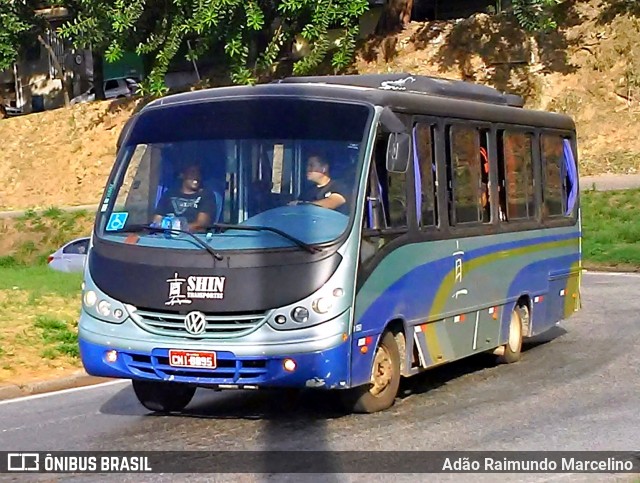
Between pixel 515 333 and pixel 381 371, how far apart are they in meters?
3.39

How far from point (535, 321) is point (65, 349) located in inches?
201

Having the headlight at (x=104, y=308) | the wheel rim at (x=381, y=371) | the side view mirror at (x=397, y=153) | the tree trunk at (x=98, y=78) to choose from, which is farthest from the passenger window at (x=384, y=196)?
the tree trunk at (x=98, y=78)

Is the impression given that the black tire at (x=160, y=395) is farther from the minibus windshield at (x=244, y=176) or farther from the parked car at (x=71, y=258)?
the parked car at (x=71, y=258)

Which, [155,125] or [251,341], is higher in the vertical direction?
[155,125]

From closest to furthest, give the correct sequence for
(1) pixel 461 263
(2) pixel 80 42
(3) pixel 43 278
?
1. (1) pixel 461 263
2. (3) pixel 43 278
3. (2) pixel 80 42

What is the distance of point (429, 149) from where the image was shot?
11219 millimetres

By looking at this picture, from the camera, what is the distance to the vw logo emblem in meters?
9.48

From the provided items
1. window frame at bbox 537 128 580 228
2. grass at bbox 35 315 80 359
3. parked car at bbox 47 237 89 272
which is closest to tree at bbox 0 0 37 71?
parked car at bbox 47 237 89 272

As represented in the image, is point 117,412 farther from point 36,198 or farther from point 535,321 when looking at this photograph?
Result: point 36,198

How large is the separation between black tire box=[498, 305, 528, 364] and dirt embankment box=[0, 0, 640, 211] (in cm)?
1903

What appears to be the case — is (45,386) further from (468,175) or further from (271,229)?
(468,175)

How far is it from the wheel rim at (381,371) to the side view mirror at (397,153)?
1442 millimetres

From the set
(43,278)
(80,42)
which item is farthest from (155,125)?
(80,42)

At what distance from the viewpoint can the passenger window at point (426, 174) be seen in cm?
1096
